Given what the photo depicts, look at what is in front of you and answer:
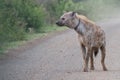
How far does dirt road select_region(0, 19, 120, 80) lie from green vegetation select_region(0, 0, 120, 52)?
1463mm

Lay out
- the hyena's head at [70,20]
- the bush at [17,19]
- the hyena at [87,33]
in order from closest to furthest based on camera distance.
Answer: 1. the hyena at [87,33]
2. the hyena's head at [70,20]
3. the bush at [17,19]

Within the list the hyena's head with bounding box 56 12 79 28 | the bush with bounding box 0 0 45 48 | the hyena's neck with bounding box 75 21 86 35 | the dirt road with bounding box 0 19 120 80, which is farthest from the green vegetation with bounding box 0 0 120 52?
the hyena's neck with bounding box 75 21 86 35

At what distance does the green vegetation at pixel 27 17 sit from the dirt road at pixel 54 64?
4.80ft

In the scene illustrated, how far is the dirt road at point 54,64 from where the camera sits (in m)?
12.9

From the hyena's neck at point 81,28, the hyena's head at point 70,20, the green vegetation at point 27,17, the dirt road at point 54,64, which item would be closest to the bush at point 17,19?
the green vegetation at point 27,17

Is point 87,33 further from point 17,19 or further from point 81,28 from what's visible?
point 17,19

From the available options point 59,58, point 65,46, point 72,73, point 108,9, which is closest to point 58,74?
point 72,73

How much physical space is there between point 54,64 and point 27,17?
14.6m

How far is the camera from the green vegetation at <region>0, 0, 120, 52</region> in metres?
22.9

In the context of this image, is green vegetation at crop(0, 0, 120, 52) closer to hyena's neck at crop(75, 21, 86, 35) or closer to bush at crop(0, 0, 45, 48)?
bush at crop(0, 0, 45, 48)

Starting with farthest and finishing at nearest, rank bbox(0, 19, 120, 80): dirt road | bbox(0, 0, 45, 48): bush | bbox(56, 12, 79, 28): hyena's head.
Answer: bbox(0, 0, 45, 48): bush
bbox(56, 12, 79, 28): hyena's head
bbox(0, 19, 120, 80): dirt road

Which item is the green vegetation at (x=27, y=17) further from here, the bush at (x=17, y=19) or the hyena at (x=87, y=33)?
the hyena at (x=87, y=33)

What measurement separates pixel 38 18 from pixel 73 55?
12.8 meters

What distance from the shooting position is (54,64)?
15633 mm
